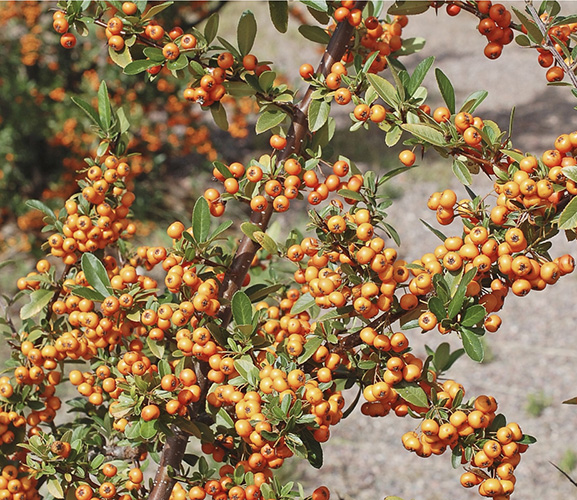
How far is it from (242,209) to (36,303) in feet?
18.8

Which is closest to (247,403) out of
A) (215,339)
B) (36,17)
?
(215,339)

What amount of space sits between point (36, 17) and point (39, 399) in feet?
18.7

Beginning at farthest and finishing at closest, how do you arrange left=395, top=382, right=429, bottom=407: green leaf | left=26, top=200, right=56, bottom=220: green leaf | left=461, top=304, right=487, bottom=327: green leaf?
left=26, top=200, right=56, bottom=220: green leaf
left=395, top=382, right=429, bottom=407: green leaf
left=461, top=304, right=487, bottom=327: green leaf

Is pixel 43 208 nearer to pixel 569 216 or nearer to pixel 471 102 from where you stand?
pixel 471 102

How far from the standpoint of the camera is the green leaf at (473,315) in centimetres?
128

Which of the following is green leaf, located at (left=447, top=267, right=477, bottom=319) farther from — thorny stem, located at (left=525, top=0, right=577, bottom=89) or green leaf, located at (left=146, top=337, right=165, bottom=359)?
green leaf, located at (left=146, top=337, right=165, bottom=359)

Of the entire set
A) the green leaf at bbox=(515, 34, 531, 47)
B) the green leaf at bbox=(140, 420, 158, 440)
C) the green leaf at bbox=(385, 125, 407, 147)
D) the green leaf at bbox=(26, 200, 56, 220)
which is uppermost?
the green leaf at bbox=(515, 34, 531, 47)

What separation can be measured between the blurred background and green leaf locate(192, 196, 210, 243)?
79 cm

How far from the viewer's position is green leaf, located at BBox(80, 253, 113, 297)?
5.27ft

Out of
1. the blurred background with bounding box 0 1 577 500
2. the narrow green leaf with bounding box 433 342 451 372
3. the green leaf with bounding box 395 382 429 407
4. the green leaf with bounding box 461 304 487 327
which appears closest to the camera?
the green leaf with bounding box 461 304 487 327

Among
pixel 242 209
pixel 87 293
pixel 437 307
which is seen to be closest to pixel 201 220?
pixel 87 293

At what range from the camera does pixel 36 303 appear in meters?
1.82

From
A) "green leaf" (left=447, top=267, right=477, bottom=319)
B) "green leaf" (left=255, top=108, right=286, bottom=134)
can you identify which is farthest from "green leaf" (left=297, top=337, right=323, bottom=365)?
"green leaf" (left=255, top=108, right=286, bottom=134)

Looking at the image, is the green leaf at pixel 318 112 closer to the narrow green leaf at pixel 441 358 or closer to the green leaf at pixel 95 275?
the green leaf at pixel 95 275
